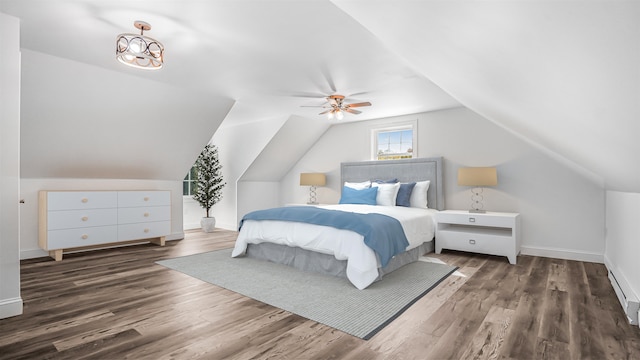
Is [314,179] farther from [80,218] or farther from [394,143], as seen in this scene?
[80,218]

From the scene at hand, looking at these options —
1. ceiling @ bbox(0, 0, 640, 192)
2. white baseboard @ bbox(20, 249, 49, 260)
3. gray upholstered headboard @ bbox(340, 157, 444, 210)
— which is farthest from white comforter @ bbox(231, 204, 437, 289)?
white baseboard @ bbox(20, 249, 49, 260)

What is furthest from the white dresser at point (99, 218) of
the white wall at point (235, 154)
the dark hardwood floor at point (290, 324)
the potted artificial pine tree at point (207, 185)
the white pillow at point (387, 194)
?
the white pillow at point (387, 194)

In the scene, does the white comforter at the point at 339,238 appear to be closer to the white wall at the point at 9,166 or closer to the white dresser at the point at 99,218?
the white dresser at the point at 99,218

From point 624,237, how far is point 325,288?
2.57 metres

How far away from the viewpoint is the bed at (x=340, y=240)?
2.98 metres

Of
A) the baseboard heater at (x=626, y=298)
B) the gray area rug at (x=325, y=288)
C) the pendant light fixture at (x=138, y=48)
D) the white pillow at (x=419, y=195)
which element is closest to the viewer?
the baseboard heater at (x=626, y=298)

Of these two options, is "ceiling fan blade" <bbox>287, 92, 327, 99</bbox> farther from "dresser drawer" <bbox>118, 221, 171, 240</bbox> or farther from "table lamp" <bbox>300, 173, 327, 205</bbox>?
"dresser drawer" <bbox>118, 221, 171, 240</bbox>

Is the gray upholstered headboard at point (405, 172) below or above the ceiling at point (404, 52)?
below

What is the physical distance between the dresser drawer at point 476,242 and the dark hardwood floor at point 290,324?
0.55 m

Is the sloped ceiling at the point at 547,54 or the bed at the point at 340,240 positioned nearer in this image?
the sloped ceiling at the point at 547,54

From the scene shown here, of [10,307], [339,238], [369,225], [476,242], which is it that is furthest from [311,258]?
[10,307]

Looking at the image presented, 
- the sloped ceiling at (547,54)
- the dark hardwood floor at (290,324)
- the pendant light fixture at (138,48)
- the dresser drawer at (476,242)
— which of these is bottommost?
the dark hardwood floor at (290,324)

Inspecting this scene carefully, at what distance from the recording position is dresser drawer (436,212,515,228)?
155 inches

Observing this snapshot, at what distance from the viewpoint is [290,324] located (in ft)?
7.25
